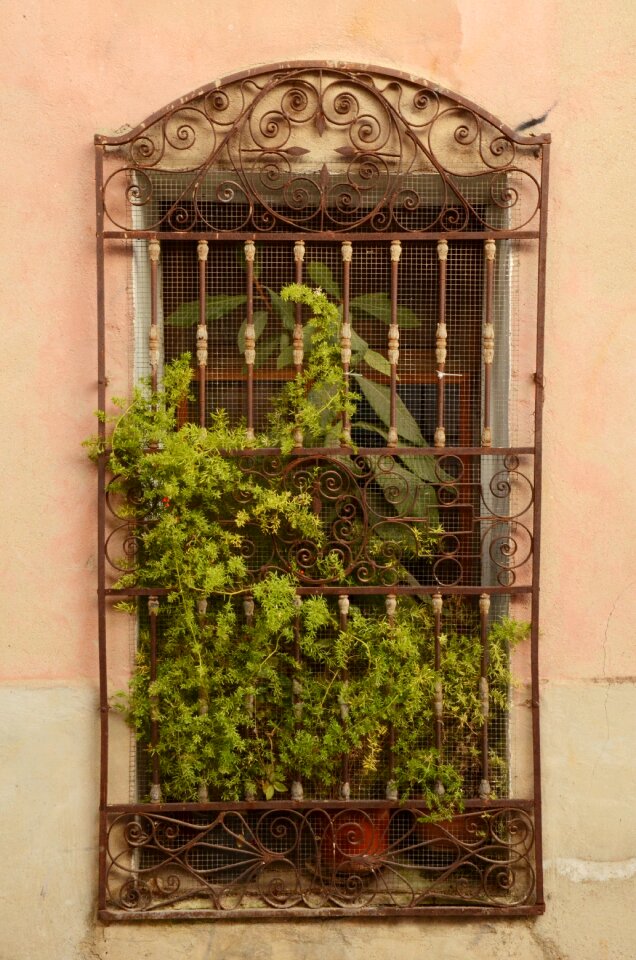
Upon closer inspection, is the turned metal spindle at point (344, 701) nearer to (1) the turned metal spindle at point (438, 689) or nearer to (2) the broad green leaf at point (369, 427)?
(1) the turned metal spindle at point (438, 689)

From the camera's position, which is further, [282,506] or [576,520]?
[576,520]

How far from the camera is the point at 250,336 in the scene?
2.76 m

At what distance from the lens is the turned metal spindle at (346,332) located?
9.07ft

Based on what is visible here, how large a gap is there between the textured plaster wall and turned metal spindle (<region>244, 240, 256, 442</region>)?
572 millimetres

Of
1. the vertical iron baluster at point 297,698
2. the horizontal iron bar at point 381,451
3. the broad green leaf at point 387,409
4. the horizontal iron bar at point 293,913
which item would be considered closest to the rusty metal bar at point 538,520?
the horizontal iron bar at point 381,451

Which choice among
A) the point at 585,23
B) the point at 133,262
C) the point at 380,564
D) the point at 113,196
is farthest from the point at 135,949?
the point at 585,23

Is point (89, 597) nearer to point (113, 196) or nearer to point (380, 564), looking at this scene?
point (380, 564)

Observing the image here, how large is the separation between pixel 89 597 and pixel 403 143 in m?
1.99

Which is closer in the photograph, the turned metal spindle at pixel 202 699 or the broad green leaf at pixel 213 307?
the turned metal spindle at pixel 202 699

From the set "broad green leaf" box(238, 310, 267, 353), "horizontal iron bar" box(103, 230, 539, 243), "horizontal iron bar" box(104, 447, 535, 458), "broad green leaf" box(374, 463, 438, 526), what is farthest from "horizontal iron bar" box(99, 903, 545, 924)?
"horizontal iron bar" box(103, 230, 539, 243)

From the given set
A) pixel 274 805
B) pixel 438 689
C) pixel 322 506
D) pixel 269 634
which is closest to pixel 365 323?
pixel 322 506

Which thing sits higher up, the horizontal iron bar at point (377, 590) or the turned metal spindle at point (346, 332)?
the turned metal spindle at point (346, 332)

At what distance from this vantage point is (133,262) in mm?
2818

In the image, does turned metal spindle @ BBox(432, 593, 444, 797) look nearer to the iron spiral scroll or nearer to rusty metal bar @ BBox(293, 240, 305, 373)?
the iron spiral scroll
